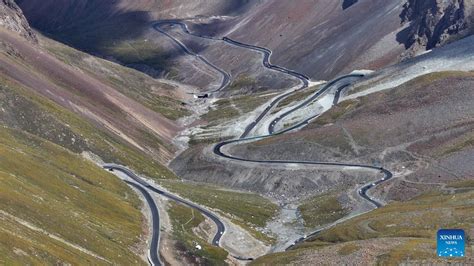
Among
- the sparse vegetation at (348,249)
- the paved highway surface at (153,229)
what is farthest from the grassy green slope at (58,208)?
the sparse vegetation at (348,249)

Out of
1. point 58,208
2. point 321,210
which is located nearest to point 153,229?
point 58,208

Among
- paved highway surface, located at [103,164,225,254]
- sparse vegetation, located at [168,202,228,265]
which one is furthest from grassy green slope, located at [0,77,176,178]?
sparse vegetation, located at [168,202,228,265]

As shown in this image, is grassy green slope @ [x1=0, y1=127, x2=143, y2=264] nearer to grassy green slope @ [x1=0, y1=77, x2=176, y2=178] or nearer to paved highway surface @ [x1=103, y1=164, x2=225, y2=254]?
paved highway surface @ [x1=103, y1=164, x2=225, y2=254]

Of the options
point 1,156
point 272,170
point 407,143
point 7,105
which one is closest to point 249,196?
point 272,170

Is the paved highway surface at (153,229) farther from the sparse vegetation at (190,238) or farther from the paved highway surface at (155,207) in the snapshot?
the sparse vegetation at (190,238)

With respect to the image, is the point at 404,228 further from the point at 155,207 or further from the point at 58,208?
the point at 155,207

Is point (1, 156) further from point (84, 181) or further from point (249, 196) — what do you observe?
point (249, 196)

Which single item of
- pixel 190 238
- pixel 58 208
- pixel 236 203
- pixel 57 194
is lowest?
pixel 58 208
